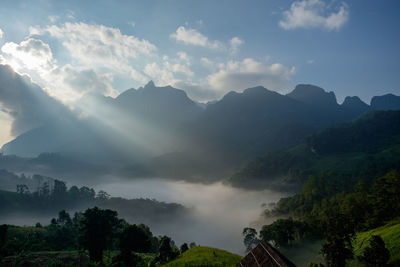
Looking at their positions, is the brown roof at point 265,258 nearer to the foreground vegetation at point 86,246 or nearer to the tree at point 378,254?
the tree at point 378,254

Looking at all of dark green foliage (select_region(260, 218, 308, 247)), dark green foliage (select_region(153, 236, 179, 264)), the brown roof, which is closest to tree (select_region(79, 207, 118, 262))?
dark green foliage (select_region(153, 236, 179, 264))

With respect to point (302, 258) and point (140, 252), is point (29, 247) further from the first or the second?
point (302, 258)

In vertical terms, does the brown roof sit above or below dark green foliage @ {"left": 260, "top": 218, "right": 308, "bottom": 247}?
above

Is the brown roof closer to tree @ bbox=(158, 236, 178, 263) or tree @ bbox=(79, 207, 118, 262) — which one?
tree @ bbox=(79, 207, 118, 262)

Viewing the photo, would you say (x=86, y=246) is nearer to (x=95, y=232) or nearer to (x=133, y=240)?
(x=95, y=232)

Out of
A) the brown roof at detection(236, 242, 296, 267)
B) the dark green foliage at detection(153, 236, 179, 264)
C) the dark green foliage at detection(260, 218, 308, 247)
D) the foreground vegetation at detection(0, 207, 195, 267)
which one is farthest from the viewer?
the dark green foliage at detection(260, 218, 308, 247)

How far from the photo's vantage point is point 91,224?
5072 centimetres

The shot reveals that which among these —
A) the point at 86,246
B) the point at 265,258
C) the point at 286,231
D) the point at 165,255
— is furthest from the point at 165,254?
the point at 265,258

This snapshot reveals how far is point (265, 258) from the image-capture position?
43.9 feet

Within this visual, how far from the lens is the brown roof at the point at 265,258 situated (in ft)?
38.8

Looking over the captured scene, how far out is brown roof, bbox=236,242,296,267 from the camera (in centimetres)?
1183

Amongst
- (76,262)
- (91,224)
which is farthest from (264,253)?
(76,262)

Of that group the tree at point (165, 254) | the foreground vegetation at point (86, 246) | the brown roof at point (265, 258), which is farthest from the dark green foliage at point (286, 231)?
the brown roof at point (265, 258)

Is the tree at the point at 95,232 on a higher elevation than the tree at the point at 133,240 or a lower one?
higher
